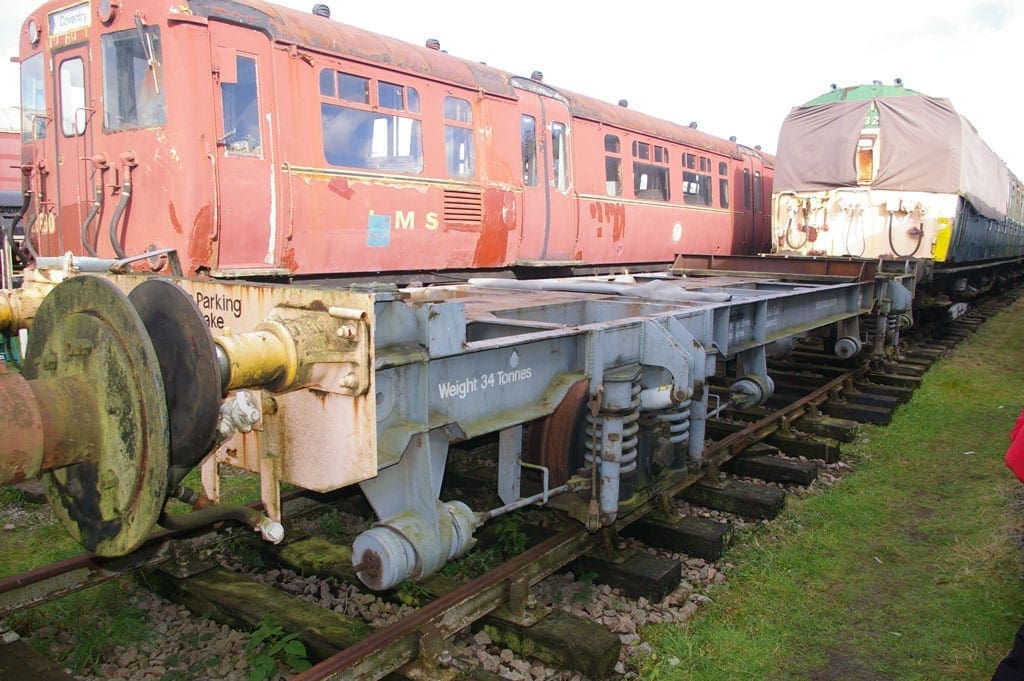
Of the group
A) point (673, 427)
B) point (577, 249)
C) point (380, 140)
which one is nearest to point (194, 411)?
point (673, 427)

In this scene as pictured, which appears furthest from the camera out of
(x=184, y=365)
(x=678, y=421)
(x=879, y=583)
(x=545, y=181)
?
(x=545, y=181)

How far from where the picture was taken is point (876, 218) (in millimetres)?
12000

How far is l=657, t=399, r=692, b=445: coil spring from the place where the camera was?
4645 millimetres

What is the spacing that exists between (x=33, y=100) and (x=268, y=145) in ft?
9.58

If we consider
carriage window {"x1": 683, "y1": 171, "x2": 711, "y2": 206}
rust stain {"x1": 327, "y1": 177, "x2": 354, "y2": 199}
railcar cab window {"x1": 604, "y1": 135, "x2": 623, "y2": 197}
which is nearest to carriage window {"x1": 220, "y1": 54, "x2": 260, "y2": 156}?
rust stain {"x1": 327, "y1": 177, "x2": 354, "y2": 199}

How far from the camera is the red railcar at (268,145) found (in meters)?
6.61

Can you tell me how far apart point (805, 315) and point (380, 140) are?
4500 millimetres

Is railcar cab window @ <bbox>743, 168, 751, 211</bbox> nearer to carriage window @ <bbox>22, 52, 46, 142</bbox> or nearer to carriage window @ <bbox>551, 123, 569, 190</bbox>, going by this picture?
carriage window @ <bbox>551, 123, 569, 190</bbox>

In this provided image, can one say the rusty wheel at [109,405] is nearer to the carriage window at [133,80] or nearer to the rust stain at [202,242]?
the rust stain at [202,242]

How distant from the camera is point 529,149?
1005cm

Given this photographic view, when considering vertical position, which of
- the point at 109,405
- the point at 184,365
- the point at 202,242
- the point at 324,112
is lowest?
the point at 109,405

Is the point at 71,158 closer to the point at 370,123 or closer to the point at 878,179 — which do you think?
the point at 370,123

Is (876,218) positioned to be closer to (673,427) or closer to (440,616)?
(673,427)

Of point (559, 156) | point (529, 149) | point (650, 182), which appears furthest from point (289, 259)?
point (650, 182)
